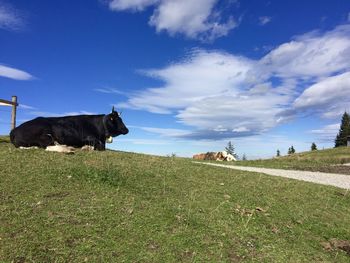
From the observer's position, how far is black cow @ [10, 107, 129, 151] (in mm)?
15133

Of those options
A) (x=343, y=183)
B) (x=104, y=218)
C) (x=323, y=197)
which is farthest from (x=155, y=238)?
(x=343, y=183)

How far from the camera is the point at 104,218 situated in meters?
7.92

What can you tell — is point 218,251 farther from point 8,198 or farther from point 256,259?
point 8,198

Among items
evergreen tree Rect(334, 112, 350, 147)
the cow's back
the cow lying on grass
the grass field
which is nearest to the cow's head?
the cow's back

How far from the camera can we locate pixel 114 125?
1830cm

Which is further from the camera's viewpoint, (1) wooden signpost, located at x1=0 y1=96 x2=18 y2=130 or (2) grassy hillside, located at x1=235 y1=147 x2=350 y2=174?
(2) grassy hillside, located at x1=235 y1=147 x2=350 y2=174

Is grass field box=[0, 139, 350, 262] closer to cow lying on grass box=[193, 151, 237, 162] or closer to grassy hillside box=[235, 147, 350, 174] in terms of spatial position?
grassy hillside box=[235, 147, 350, 174]

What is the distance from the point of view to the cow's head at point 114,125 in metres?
18.0

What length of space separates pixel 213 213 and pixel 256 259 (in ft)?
6.11

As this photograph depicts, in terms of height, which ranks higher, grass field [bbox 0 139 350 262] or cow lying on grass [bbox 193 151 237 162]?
cow lying on grass [bbox 193 151 237 162]

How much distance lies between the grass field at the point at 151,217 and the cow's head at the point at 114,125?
18.6 feet

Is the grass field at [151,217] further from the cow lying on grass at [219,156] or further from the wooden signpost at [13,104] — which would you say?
the cow lying on grass at [219,156]

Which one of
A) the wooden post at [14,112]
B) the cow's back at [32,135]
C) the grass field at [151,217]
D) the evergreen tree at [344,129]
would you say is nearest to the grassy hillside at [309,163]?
the grass field at [151,217]

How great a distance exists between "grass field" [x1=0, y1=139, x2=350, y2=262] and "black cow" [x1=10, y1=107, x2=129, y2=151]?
9.34 ft
